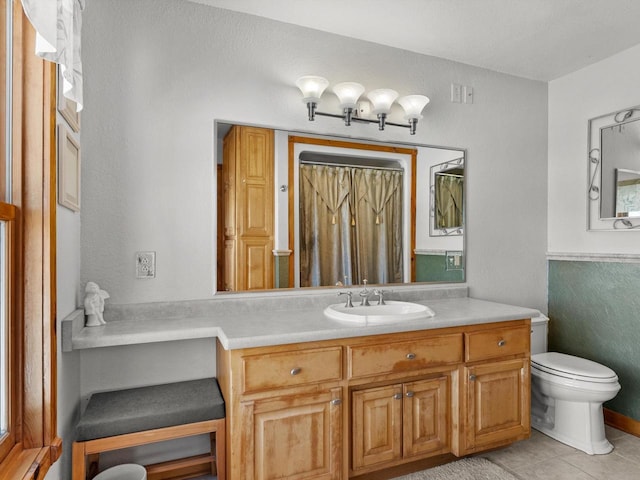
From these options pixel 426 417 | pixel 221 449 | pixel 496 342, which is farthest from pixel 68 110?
pixel 496 342

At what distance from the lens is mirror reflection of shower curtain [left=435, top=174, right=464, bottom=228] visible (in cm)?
271

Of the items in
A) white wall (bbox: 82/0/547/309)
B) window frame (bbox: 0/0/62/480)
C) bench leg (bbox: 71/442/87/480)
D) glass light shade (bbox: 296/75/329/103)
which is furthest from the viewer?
glass light shade (bbox: 296/75/329/103)

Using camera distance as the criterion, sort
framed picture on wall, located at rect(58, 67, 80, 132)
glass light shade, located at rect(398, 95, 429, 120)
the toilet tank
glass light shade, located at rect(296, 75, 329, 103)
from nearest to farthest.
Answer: framed picture on wall, located at rect(58, 67, 80, 132)
glass light shade, located at rect(296, 75, 329, 103)
glass light shade, located at rect(398, 95, 429, 120)
the toilet tank

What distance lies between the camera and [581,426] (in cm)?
240

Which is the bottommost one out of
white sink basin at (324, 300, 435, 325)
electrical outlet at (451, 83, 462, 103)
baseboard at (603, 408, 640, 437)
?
baseboard at (603, 408, 640, 437)

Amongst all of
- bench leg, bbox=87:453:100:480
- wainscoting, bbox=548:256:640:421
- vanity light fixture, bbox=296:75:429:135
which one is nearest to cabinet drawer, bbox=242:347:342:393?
bench leg, bbox=87:453:100:480

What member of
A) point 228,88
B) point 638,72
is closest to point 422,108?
point 228,88

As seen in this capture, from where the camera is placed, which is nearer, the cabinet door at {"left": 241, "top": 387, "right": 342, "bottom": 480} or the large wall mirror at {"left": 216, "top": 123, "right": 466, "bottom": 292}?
the cabinet door at {"left": 241, "top": 387, "right": 342, "bottom": 480}

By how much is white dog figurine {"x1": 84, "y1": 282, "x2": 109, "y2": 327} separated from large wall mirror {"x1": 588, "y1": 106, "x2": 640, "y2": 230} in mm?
3077

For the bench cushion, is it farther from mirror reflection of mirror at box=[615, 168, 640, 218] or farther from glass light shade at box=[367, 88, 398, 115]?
mirror reflection of mirror at box=[615, 168, 640, 218]

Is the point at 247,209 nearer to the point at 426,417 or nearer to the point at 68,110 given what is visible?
the point at 68,110

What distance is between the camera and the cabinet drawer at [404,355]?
189 cm

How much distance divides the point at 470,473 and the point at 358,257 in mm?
1291

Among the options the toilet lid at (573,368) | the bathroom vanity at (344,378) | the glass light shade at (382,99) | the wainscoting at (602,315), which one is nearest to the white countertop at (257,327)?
the bathroom vanity at (344,378)
